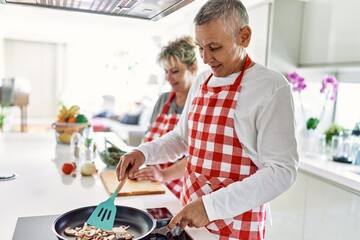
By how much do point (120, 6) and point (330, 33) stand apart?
1.55 m

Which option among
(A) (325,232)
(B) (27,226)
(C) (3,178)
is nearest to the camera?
(B) (27,226)


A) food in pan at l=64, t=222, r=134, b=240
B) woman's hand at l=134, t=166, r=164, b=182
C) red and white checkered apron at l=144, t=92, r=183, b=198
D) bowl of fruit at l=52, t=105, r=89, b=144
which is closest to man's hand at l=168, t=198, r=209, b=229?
food in pan at l=64, t=222, r=134, b=240

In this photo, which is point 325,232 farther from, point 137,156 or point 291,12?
point 291,12

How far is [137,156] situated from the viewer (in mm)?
1040

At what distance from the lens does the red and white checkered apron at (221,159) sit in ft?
2.99

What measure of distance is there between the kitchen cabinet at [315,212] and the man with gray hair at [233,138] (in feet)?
2.87

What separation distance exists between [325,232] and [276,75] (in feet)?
4.06

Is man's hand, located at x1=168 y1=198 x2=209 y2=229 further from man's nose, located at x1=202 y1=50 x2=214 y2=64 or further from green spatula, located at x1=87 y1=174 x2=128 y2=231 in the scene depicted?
man's nose, located at x1=202 y1=50 x2=214 y2=64

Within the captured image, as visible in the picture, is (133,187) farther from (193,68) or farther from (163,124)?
(193,68)

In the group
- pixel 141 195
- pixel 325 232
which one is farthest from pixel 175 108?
pixel 325 232

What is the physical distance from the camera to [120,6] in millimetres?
1075

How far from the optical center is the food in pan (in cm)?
78

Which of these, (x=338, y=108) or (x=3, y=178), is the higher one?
(x=338, y=108)

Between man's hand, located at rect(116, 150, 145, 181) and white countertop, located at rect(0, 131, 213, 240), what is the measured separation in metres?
0.12
